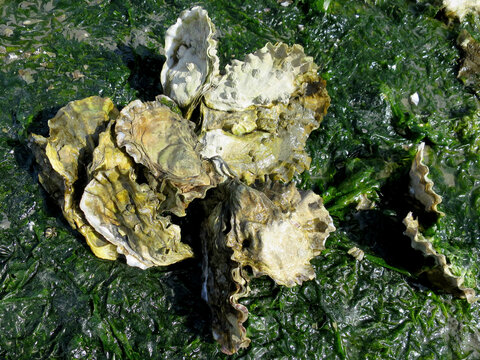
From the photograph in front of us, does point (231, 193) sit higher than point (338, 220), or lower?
higher

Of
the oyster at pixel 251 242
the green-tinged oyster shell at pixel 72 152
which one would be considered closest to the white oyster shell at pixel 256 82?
the oyster at pixel 251 242

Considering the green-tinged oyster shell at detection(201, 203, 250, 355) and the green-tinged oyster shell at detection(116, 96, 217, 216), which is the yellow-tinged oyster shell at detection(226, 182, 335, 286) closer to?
the green-tinged oyster shell at detection(201, 203, 250, 355)

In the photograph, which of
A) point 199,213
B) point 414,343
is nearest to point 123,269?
point 199,213

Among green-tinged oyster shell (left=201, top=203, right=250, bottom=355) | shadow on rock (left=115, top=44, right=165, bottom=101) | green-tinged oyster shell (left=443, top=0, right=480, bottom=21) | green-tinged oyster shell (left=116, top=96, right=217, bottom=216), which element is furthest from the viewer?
green-tinged oyster shell (left=443, top=0, right=480, bottom=21)

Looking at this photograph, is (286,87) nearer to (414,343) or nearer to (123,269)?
(123,269)

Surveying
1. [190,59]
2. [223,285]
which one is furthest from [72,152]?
[223,285]

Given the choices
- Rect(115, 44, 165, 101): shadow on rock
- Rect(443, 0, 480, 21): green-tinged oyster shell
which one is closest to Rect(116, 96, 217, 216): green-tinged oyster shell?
Rect(115, 44, 165, 101): shadow on rock
